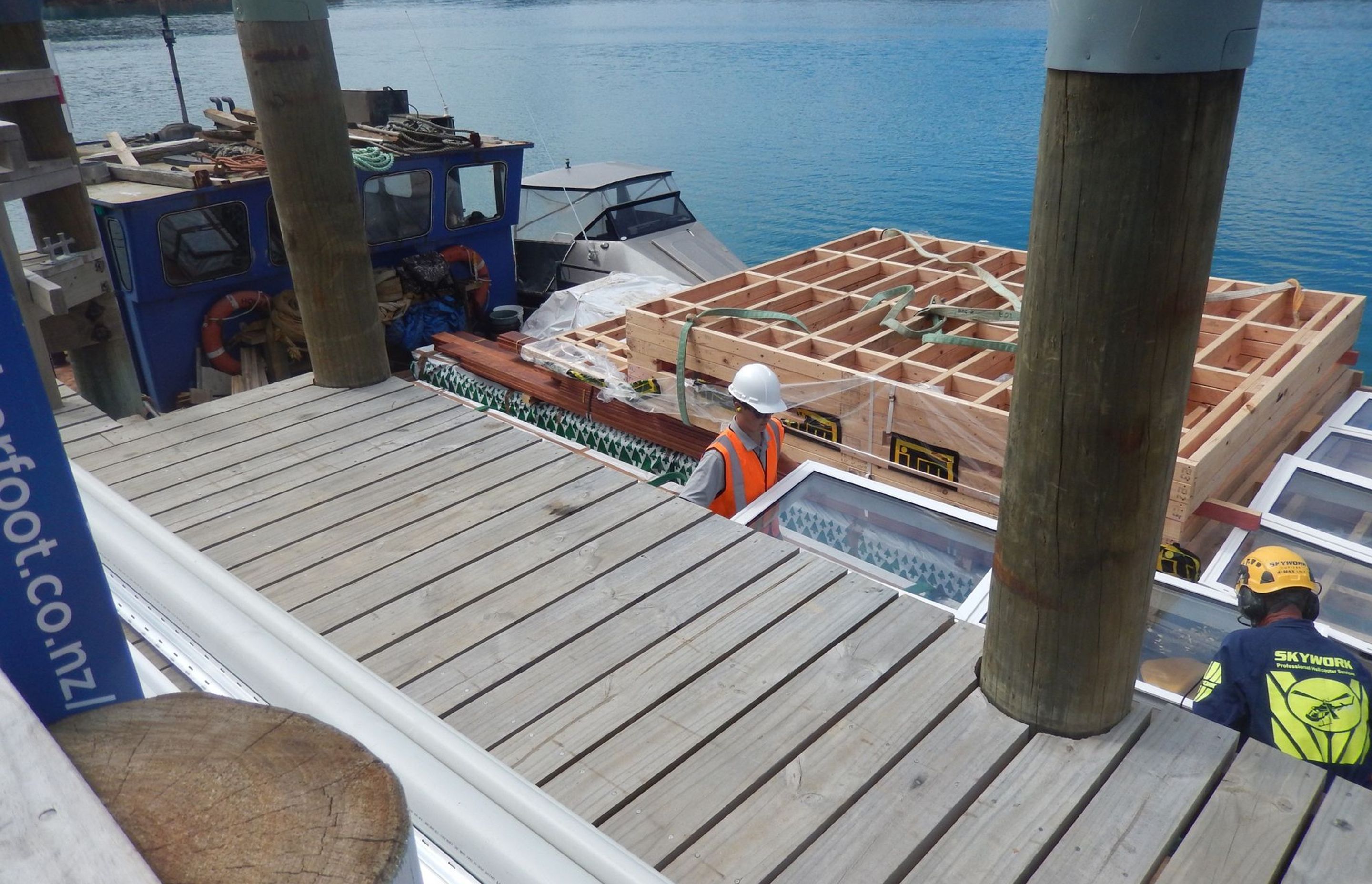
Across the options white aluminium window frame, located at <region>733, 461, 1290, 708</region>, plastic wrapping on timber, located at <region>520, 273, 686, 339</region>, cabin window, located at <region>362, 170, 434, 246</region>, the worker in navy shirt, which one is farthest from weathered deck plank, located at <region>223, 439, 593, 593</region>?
cabin window, located at <region>362, 170, 434, 246</region>

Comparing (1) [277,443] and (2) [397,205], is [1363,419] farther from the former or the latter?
(2) [397,205]

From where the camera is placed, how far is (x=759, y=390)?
17.2ft

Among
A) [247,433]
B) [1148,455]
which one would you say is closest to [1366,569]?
[1148,455]

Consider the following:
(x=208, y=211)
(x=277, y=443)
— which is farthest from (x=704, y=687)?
(x=208, y=211)

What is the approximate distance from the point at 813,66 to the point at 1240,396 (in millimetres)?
51608

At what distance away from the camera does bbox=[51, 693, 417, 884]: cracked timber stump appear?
1.04m

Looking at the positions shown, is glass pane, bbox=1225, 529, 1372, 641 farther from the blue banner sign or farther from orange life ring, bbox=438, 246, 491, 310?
orange life ring, bbox=438, 246, 491, 310

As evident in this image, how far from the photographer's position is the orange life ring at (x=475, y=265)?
38.1 ft

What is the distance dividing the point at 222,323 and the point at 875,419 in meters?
7.08

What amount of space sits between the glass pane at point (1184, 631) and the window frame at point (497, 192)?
30.2 feet

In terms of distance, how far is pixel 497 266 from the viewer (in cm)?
1224

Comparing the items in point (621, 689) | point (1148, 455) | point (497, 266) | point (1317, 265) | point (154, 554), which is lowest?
point (1317, 265)

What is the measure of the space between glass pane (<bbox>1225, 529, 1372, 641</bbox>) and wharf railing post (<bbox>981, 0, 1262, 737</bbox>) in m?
2.05

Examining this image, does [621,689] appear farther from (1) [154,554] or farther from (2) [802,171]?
(2) [802,171]
